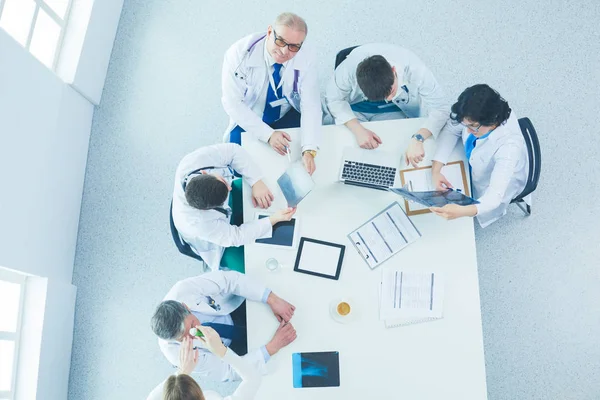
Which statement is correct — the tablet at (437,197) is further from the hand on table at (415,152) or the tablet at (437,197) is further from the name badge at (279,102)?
the name badge at (279,102)

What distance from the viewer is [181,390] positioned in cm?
204

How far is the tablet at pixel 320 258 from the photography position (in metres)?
2.53

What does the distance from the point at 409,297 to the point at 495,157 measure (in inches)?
29.1

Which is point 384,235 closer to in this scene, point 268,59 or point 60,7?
point 268,59

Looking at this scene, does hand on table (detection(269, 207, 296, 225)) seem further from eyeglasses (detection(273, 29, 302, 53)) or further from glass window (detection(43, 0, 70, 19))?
glass window (detection(43, 0, 70, 19))

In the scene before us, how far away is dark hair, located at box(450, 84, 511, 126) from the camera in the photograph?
91.0 inches

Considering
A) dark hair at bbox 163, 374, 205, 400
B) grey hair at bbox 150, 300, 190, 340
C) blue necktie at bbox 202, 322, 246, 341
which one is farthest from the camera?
blue necktie at bbox 202, 322, 246, 341

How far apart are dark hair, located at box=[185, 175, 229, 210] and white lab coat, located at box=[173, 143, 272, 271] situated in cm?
16

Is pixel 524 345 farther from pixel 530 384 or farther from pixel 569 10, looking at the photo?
pixel 569 10

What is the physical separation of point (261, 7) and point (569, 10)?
193cm

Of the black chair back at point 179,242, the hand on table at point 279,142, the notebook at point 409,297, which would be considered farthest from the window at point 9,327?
the notebook at point 409,297

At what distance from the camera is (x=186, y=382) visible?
6.82ft

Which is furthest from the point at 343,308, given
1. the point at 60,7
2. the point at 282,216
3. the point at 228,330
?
→ the point at 60,7

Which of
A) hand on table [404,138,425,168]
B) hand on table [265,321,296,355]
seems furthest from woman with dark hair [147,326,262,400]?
hand on table [404,138,425,168]
